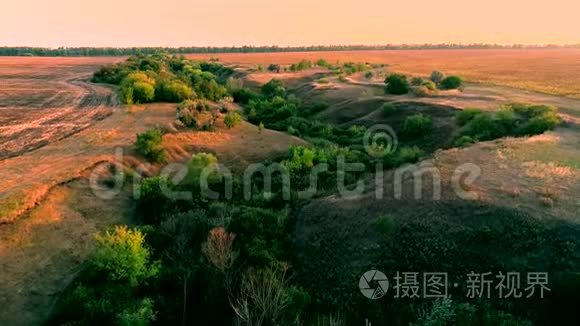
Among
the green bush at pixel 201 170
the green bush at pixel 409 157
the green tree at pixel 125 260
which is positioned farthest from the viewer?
the green bush at pixel 409 157

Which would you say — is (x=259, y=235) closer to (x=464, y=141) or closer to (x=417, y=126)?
(x=464, y=141)

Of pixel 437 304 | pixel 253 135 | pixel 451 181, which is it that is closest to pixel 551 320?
pixel 437 304

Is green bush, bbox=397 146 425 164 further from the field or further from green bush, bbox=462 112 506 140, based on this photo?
green bush, bbox=462 112 506 140

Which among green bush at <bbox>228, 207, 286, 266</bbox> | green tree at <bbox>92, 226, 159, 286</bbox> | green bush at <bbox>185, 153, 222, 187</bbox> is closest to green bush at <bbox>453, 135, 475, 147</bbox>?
green bush at <bbox>228, 207, 286, 266</bbox>

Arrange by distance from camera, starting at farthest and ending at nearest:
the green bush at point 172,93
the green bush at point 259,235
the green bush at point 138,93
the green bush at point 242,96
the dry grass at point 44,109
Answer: the green bush at point 242,96 < the green bush at point 172,93 < the green bush at point 138,93 < the dry grass at point 44,109 < the green bush at point 259,235

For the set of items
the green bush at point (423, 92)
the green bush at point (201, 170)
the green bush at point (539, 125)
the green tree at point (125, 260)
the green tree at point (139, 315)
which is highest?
the green bush at point (423, 92)

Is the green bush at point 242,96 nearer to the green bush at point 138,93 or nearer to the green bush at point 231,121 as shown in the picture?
the green bush at point 138,93

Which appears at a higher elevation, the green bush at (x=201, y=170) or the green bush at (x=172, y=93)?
the green bush at (x=172, y=93)

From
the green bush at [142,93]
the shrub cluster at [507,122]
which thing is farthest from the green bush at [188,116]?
the shrub cluster at [507,122]
